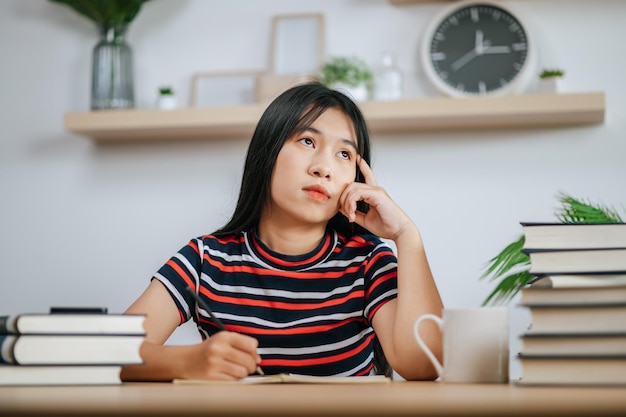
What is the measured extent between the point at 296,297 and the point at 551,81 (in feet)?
4.57

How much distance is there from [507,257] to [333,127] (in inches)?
25.4

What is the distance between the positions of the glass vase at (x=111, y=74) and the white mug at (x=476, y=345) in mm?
1990

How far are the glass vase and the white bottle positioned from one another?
85 cm

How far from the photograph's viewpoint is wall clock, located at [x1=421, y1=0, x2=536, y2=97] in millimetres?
2516

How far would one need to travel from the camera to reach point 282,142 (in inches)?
57.4

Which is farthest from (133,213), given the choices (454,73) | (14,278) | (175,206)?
(454,73)

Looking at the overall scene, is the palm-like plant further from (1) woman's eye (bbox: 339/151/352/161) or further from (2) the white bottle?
(2) the white bottle

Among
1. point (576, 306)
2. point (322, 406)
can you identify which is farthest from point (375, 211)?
point (322, 406)

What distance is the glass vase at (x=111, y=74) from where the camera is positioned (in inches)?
107

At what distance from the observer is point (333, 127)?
4.80 ft

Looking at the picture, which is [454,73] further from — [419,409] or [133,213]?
[419,409]

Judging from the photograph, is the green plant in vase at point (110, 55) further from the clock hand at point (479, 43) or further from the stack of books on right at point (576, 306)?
the stack of books on right at point (576, 306)

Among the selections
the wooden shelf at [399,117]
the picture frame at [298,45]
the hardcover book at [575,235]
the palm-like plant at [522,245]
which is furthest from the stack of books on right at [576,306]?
the picture frame at [298,45]

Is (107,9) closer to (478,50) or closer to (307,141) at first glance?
(478,50)
